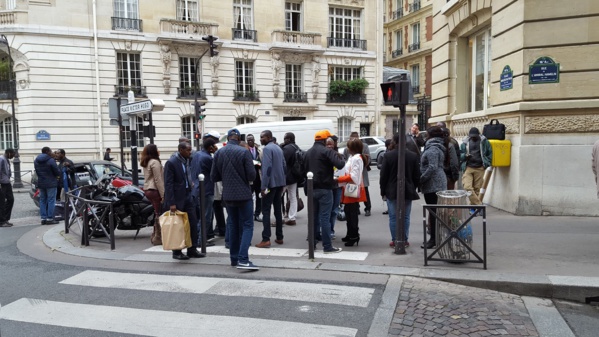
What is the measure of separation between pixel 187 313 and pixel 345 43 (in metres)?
28.7

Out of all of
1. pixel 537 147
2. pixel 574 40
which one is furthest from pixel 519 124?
→ pixel 574 40

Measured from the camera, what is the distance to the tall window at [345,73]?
31.0 meters

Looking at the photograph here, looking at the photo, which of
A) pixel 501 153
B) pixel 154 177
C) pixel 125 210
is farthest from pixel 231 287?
pixel 501 153

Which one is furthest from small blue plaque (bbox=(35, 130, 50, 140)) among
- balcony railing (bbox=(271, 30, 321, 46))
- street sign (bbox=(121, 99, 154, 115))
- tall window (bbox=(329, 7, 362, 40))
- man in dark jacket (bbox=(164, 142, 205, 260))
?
man in dark jacket (bbox=(164, 142, 205, 260))

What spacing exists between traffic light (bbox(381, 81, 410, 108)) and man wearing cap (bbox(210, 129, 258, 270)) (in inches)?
88.9

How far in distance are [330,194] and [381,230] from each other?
2.15 m

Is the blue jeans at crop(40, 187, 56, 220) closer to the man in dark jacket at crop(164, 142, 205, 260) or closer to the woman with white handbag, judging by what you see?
the man in dark jacket at crop(164, 142, 205, 260)

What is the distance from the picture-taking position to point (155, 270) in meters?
6.41

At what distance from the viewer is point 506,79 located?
9.59 meters

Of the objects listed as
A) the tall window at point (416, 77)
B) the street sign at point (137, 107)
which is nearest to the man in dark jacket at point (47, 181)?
the street sign at point (137, 107)

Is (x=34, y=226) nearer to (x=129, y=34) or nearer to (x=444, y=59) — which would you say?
(x=444, y=59)

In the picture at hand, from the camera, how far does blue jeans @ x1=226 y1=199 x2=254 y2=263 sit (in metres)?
6.06

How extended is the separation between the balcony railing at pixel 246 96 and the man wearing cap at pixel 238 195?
2270cm

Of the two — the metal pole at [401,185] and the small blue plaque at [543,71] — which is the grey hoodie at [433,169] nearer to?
the metal pole at [401,185]
